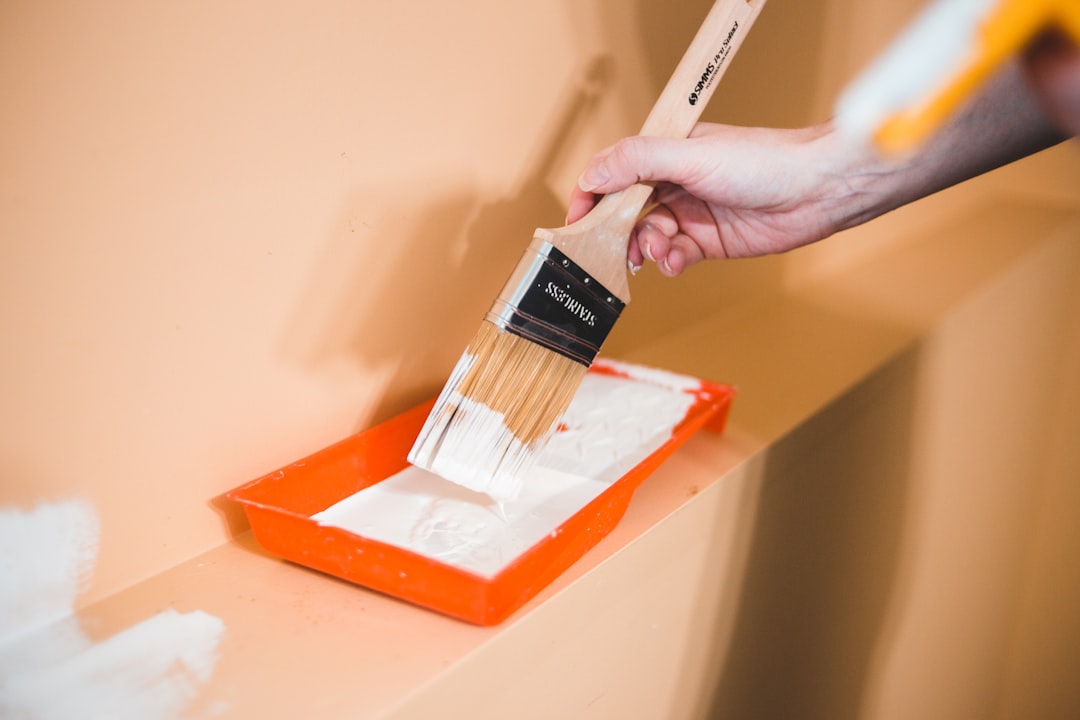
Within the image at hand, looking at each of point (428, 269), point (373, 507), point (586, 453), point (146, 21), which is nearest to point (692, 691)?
point (586, 453)

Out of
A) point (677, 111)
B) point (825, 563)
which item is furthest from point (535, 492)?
point (825, 563)

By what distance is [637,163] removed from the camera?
66cm

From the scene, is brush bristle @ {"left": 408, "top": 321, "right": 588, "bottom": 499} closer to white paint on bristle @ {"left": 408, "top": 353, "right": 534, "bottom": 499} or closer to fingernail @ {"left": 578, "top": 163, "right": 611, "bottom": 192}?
white paint on bristle @ {"left": 408, "top": 353, "right": 534, "bottom": 499}

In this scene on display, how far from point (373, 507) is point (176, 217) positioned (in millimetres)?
266

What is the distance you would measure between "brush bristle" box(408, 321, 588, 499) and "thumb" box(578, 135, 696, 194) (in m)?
0.15

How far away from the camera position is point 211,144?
0.52m

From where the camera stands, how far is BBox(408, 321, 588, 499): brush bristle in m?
0.60

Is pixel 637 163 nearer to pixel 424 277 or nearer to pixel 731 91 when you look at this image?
pixel 424 277

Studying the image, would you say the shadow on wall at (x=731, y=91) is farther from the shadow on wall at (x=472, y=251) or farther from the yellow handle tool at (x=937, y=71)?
the yellow handle tool at (x=937, y=71)

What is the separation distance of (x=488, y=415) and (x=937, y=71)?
17.3 inches

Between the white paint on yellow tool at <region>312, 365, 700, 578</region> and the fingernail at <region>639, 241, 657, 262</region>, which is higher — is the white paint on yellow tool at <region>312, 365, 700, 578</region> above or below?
below

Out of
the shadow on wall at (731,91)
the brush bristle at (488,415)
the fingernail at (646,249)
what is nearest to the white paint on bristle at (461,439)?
the brush bristle at (488,415)

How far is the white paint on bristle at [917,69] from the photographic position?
201mm

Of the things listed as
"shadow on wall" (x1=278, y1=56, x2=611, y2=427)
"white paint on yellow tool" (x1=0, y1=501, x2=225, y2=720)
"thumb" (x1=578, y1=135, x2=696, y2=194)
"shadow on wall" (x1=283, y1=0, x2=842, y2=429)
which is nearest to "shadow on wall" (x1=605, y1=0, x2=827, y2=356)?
"shadow on wall" (x1=283, y1=0, x2=842, y2=429)
